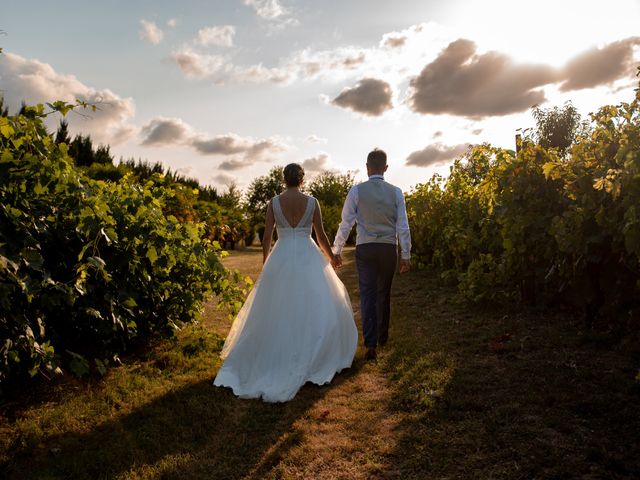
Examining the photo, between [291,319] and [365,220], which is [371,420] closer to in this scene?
[291,319]

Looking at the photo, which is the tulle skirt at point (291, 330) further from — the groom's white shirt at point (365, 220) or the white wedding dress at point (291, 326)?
the groom's white shirt at point (365, 220)

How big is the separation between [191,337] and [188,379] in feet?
5.88

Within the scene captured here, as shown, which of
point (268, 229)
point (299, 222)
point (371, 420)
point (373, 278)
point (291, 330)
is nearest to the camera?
point (371, 420)

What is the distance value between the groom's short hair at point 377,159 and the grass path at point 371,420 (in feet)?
7.96

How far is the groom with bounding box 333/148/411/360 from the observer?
6.16 metres

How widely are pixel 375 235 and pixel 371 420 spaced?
96.9 inches

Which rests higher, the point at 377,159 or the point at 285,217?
the point at 377,159

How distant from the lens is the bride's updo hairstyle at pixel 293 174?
5.74 metres

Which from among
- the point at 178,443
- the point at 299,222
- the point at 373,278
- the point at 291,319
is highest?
the point at 299,222

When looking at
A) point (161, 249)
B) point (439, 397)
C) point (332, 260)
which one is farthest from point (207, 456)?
point (332, 260)

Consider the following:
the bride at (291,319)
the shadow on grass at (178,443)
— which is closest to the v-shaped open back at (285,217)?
the bride at (291,319)

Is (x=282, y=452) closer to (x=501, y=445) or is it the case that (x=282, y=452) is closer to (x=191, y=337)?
(x=501, y=445)

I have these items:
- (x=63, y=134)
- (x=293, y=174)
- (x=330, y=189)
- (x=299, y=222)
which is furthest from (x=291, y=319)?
(x=330, y=189)

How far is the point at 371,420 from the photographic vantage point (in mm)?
4348
